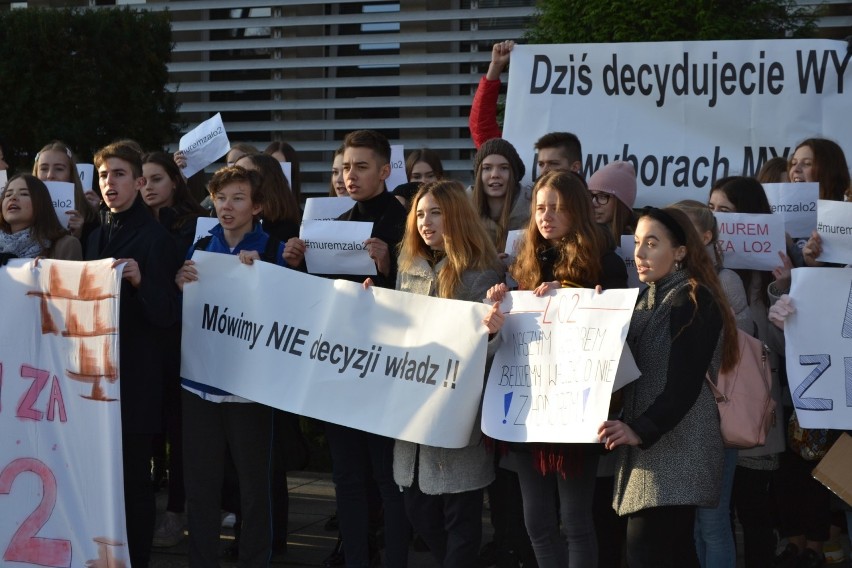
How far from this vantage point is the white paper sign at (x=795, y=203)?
5590mm

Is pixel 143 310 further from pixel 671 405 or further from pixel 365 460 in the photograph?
pixel 671 405

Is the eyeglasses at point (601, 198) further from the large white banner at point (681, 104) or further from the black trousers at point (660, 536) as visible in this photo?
the black trousers at point (660, 536)

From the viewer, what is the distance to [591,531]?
441 centimetres

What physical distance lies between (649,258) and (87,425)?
258 centimetres

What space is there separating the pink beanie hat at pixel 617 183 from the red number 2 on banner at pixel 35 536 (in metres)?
2.91

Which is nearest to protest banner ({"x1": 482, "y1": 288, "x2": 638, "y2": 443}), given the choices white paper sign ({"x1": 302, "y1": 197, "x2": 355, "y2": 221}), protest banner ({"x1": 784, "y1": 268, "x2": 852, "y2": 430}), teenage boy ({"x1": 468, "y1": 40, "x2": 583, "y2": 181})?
protest banner ({"x1": 784, "y1": 268, "x2": 852, "y2": 430})

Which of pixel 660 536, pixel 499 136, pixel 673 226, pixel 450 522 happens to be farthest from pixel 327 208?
pixel 660 536

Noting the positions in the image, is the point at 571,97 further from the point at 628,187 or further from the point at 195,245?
the point at 195,245

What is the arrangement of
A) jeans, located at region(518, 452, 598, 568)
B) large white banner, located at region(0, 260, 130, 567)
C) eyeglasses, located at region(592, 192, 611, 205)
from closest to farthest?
jeans, located at region(518, 452, 598, 568)
large white banner, located at region(0, 260, 130, 567)
eyeglasses, located at region(592, 192, 611, 205)

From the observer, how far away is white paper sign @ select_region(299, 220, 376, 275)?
543cm

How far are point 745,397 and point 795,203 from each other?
1.64 m

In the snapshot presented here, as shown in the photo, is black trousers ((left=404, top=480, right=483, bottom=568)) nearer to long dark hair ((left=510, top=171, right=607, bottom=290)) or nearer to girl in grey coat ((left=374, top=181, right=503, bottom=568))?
girl in grey coat ((left=374, top=181, right=503, bottom=568))

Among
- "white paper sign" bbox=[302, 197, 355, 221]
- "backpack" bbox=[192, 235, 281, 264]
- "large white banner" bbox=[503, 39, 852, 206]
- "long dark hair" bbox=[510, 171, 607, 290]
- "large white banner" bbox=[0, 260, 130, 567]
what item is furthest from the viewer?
"large white banner" bbox=[503, 39, 852, 206]

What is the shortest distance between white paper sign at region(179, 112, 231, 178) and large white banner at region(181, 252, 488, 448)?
7.32 ft
